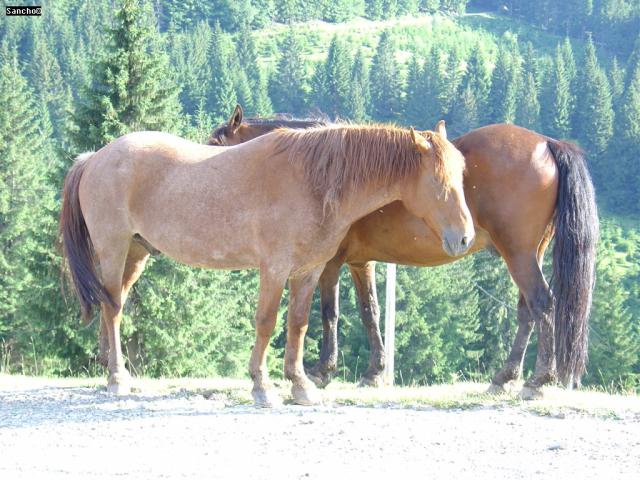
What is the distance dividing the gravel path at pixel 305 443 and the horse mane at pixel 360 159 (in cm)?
207

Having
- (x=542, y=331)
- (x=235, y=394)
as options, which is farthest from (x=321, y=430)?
(x=542, y=331)

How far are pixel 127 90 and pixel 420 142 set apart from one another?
19502mm

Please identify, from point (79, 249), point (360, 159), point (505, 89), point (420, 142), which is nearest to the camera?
point (420, 142)

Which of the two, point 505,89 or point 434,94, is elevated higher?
point 505,89

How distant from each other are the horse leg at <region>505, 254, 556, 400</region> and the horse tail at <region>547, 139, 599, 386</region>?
131mm

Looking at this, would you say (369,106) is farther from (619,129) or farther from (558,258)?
(558,258)

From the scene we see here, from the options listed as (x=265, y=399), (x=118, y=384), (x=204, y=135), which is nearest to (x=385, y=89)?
(x=204, y=135)

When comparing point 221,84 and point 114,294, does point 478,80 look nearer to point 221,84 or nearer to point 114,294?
point 221,84

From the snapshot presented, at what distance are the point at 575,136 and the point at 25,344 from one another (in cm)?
10664

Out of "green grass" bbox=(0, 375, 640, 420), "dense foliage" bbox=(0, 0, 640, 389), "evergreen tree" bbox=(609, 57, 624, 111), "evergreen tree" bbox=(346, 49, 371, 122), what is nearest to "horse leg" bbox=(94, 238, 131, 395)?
"green grass" bbox=(0, 375, 640, 420)

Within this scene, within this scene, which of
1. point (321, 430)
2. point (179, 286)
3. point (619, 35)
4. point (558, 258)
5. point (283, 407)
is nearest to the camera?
point (321, 430)

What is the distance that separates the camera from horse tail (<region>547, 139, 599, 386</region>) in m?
8.20

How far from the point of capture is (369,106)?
132500mm

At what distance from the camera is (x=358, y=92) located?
120 m
